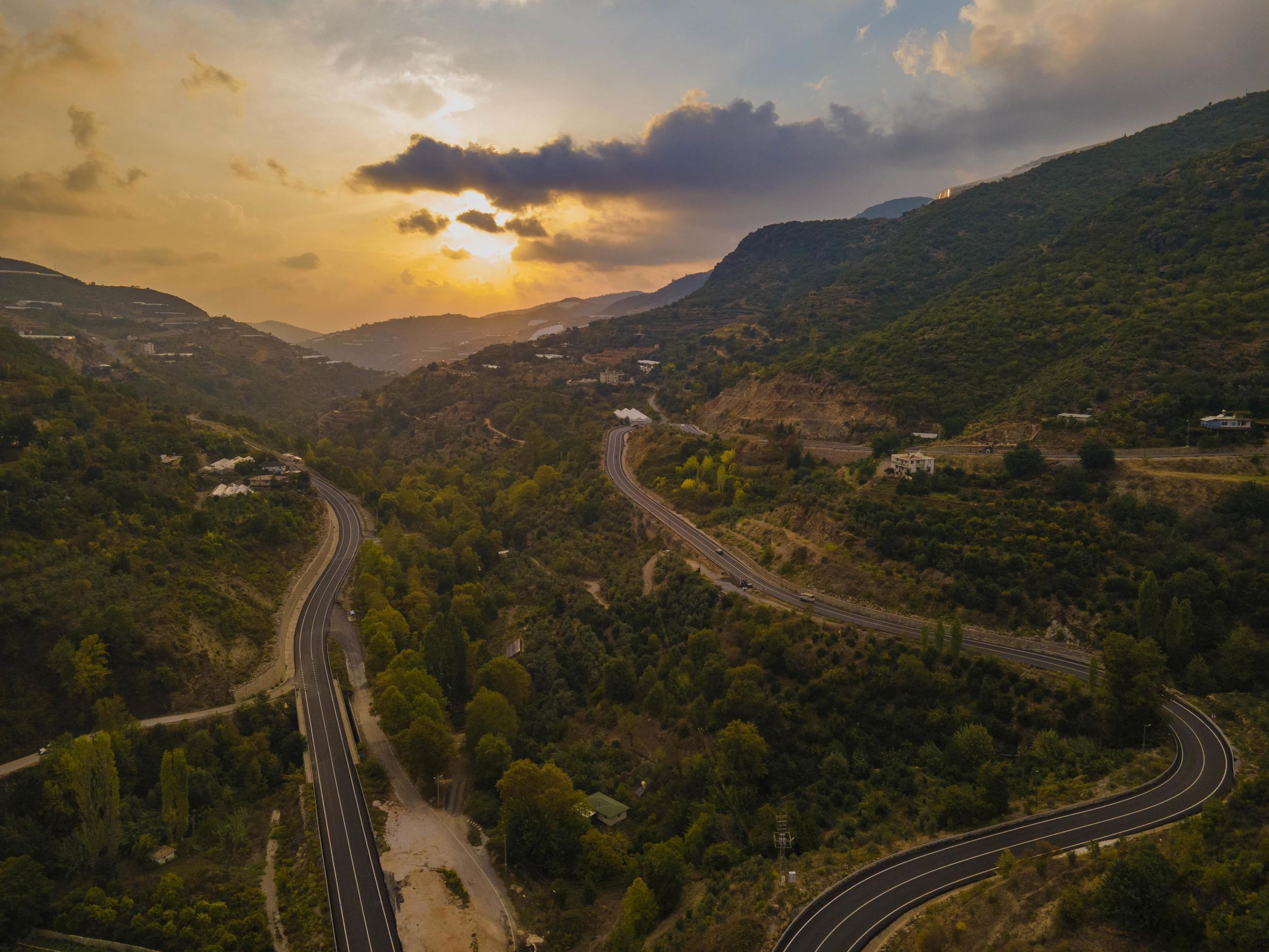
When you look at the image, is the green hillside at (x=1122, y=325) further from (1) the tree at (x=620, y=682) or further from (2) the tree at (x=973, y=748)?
(1) the tree at (x=620, y=682)

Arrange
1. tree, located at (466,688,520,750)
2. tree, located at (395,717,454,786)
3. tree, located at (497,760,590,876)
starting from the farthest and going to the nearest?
tree, located at (466,688,520,750), tree, located at (395,717,454,786), tree, located at (497,760,590,876)

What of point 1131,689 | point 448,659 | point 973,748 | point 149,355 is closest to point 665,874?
point 973,748

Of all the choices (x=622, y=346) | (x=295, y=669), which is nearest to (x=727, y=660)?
(x=295, y=669)

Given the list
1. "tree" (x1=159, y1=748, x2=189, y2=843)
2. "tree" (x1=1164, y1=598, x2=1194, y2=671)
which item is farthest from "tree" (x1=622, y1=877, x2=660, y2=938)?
"tree" (x1=1164, y1=598, x2=1194, y2=671)

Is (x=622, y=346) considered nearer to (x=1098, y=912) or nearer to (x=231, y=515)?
(x=231, y=515)

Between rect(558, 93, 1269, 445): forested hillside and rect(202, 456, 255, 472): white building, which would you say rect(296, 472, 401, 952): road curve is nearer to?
rect(202, 456, 255, 472): white building

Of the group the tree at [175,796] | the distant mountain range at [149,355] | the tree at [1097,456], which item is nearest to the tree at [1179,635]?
the tree at [1097,456]
